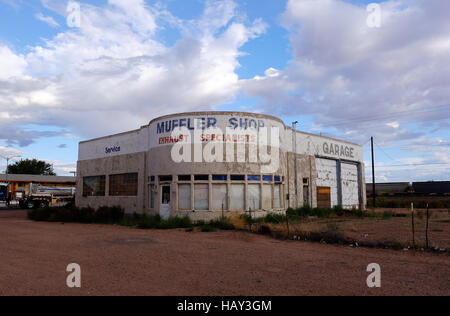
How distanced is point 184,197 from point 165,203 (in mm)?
1549

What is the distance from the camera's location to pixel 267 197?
2203 cm

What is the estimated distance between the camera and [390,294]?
681cm

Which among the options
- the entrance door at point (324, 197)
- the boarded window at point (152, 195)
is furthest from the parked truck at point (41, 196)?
the entrance door at point (324, 197)

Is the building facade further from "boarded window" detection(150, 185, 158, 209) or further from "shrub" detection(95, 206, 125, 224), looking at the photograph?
A: "shrub" detection(95, 206, 125, 224)

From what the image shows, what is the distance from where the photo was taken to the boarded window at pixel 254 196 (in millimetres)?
21297

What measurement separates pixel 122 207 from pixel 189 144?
9.02 meters

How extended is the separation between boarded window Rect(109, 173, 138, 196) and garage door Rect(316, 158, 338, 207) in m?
15.3

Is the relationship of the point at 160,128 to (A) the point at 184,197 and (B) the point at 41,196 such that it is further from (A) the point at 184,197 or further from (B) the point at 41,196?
(B) the point at 41,196

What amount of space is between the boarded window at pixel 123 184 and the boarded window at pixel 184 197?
5.93 meters

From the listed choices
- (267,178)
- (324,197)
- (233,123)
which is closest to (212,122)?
(233,123)

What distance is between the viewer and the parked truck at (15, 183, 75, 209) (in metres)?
42.8

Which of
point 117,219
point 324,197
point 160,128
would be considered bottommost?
point 117,219
